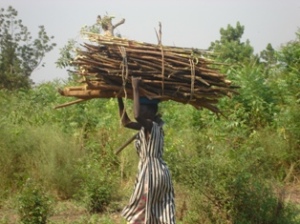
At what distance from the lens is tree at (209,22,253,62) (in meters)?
26.4

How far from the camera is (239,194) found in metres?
5.60

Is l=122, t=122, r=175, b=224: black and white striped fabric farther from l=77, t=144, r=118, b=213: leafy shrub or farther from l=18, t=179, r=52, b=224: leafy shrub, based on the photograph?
l=77, t=144, r=118, b=213: leafy shrub

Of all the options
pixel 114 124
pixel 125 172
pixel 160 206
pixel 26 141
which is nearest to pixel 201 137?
pixel 125 172

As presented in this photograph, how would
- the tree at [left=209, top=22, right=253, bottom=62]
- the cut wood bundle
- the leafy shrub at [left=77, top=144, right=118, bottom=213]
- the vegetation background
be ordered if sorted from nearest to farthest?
the cut wood bundle < the vegetation background < the leafy shrub at [left=77, top=144, right=118, bottom=213] < the tree at [left=209, top=22, right=253, bottom=62]

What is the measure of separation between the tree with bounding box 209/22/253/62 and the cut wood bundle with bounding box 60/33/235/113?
20.2m

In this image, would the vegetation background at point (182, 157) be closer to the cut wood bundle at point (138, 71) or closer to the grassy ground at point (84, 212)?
the grassy ground at point (84, 212)

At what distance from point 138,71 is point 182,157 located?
1.97 meters

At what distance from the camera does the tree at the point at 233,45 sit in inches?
1041

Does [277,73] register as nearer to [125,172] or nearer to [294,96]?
[294,96]

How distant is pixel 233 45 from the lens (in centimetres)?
2795

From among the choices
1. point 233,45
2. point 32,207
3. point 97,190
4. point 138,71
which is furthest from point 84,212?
point 233,45

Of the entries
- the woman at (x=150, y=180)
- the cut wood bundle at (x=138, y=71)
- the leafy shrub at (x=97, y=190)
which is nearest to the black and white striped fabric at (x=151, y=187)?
the woman at (x=150, y=180)

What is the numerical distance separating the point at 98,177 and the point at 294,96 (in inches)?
169

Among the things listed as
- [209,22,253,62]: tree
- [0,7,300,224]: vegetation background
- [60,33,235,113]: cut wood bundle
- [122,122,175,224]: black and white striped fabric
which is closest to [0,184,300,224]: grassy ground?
[0,7,300,224]: vegetation background
